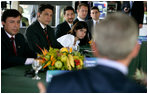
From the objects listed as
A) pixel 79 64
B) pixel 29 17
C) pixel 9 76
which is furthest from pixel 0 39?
pixel 29 17

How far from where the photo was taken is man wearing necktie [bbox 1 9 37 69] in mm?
2463

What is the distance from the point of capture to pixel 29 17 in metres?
7.23

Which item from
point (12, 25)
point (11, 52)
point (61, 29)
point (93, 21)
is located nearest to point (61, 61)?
point (11, 52)

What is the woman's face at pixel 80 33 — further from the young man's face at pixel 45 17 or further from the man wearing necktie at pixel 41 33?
the young man's face at pixel 45 17

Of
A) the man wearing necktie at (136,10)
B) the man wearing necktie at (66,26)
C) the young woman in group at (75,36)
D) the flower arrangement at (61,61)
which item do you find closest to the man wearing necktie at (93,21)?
the man wearing necktie at (66,26)

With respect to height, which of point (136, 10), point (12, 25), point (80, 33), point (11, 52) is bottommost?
point (11, 52)

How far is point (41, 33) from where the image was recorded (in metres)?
3.58

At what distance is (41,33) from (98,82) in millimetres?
2859

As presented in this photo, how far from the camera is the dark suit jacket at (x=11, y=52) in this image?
2410 mm

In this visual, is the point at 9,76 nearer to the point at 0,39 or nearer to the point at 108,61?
the point at 0,39

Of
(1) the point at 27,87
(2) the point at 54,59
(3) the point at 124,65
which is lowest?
(1) the point at 27,87

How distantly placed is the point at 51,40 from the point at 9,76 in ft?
6.13

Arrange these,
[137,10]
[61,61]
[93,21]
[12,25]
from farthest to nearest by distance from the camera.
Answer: [137,10]
[93,21]
[12,25]
[61,61]

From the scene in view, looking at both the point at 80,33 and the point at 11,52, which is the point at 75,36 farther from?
the point at 11,52
